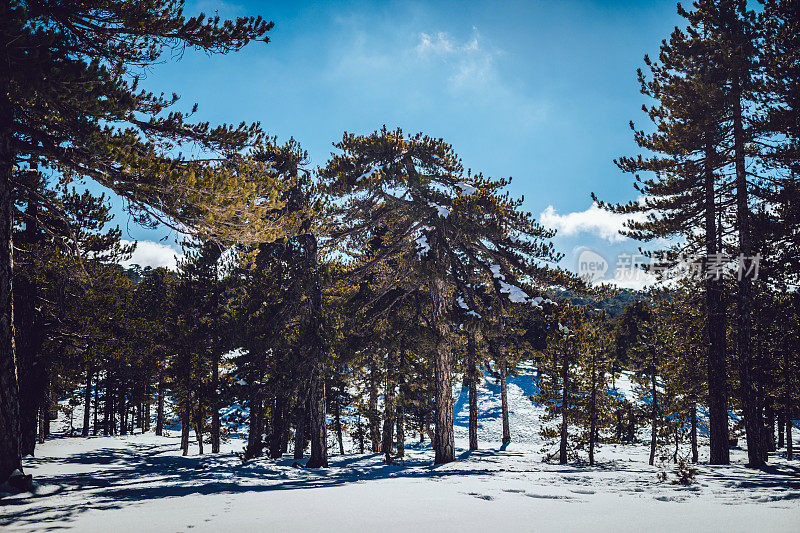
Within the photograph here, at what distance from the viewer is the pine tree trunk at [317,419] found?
15.6 metres

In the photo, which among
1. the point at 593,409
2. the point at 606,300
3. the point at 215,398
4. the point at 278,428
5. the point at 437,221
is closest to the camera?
the point at 437,221

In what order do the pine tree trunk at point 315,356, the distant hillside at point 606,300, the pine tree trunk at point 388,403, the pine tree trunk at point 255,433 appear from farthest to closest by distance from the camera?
1. the pine tree trunk at point 255,433
2. the pine tree trunk at point 388,403
3. the distant hillside at point 606,300
4. the pine tree trunk at point 315,356

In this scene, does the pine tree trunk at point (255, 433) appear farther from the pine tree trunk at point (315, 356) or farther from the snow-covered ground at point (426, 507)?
the snow-covered ground at point (426, 507)

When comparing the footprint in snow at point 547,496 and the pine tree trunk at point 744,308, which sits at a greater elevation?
the pine tree trunk at point 744,308

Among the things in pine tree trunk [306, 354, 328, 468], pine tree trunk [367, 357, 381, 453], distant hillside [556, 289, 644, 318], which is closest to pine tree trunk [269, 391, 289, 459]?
pine tree trunk [367, 357, 381, 453]

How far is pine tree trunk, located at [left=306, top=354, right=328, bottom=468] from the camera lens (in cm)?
1559

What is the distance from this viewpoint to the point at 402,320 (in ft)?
55.0

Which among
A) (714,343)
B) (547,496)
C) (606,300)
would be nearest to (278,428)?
(547,496)

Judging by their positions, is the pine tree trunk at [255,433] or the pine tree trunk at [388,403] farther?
the pine tree trunk at [255,433]

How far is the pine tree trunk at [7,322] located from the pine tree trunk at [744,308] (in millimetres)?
18564

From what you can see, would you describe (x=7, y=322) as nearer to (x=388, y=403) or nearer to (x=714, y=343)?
(x=388, y=403)

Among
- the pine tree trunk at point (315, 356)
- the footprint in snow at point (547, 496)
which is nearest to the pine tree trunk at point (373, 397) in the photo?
the pine tree trunk at point (315, 356)

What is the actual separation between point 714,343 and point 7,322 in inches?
793

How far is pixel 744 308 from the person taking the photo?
14.0 metres
